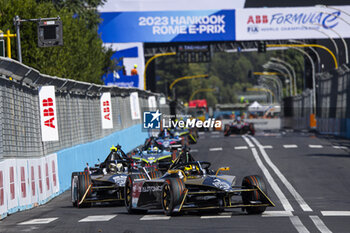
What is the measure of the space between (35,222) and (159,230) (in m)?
2.91

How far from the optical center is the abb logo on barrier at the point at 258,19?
62.5 m

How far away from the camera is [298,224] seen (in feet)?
33.3

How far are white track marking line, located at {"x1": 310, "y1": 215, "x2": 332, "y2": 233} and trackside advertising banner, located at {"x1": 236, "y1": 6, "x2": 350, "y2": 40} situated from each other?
52.2 metres

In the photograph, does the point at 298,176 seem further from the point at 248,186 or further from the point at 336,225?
Result: the point at 336,225

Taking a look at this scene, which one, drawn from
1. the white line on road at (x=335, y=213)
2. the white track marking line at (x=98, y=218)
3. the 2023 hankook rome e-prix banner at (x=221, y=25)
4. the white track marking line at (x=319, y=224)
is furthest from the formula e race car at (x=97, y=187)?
the 2023 hankook rome e-prix banner at (x=221, y=25)

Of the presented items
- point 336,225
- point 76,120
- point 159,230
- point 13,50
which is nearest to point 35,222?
point 159,230

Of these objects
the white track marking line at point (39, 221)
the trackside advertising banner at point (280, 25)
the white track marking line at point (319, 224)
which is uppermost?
the trackside advertising banner at point (280, 25)

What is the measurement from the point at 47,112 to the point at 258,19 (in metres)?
45.7

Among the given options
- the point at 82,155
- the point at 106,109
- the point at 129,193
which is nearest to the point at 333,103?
the point at 106,109

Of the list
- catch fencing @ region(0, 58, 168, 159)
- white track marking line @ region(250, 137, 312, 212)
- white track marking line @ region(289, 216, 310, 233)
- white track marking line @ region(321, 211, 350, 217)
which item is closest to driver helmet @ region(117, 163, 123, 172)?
catch fencing @ region(0, 58, 168, 159)

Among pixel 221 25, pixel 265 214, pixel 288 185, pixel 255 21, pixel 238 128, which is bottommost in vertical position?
pixel 238 128

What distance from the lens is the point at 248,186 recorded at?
12172 millimetres

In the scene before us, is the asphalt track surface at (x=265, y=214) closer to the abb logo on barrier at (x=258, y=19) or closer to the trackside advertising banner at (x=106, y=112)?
the trackside advertising banner at (x=106, y=112)

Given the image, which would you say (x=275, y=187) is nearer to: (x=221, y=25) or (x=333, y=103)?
(x=333, y=103)
